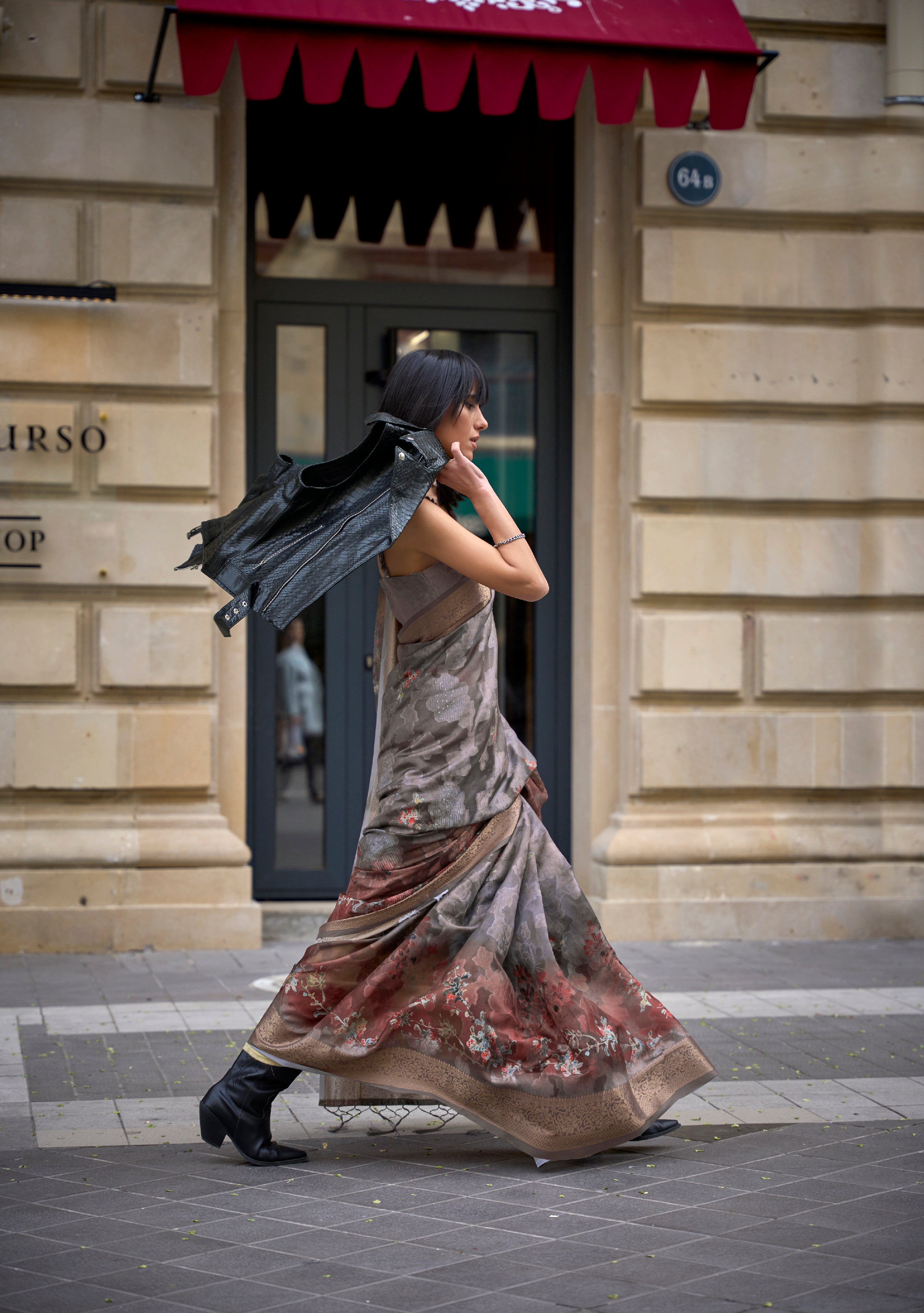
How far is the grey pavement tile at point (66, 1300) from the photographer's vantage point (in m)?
3.03

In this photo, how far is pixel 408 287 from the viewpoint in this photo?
27.8 ft

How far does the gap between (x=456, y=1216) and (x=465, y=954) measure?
25.8 inches

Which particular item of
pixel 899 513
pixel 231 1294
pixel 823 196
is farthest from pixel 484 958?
→ pixel 823 196

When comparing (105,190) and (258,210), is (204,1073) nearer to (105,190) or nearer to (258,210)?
(105,190)

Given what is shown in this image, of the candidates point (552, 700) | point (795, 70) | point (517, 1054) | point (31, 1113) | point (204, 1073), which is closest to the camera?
point (517, 1054)

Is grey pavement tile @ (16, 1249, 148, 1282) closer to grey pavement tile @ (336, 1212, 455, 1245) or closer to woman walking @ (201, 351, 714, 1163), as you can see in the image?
grey pavement tile @ (336, 1212, 455, 1245)

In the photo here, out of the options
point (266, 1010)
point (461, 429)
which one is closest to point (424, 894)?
point (461, 429)

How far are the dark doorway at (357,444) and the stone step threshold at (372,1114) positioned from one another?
11.5 feet

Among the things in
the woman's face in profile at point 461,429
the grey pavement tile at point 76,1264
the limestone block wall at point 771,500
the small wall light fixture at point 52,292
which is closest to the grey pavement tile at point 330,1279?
the grey pavement tile at point 76,1264

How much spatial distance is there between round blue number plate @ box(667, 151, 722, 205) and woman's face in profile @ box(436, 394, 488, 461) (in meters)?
4.39

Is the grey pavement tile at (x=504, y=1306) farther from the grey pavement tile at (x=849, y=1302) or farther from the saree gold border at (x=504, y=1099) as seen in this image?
the saree gold border at (x=504, y=1099)

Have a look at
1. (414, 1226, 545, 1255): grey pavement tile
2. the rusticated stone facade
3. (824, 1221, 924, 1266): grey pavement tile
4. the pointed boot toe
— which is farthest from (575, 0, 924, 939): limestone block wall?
(414, 1226, 545, 1255): grey pavement tile

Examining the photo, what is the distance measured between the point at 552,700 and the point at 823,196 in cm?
311

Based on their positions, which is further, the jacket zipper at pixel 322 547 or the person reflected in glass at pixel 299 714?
the person reflected in glass at pixel 299 714
